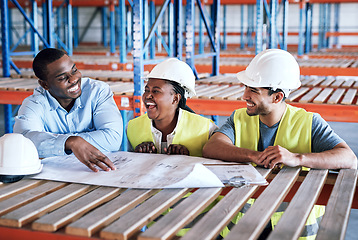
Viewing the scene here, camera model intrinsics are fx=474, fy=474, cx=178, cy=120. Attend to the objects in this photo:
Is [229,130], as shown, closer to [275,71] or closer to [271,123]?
[271,123]

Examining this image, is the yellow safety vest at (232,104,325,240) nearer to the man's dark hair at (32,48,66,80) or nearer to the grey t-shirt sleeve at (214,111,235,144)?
the grey t-shirt sleeve at (214,111,235,144)

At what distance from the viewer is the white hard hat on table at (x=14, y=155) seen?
84.6 inches

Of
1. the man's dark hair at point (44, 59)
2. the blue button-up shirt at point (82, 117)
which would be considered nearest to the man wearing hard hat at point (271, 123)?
the blue button-up shirt at point (82, 117)

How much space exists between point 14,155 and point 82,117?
1.00 meters

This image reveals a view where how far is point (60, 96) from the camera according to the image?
315 centimetres

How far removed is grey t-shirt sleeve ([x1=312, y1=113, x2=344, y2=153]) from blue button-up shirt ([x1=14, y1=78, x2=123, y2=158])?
123 centimetres

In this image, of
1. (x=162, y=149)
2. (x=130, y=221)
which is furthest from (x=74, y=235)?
(x=162, y=149)

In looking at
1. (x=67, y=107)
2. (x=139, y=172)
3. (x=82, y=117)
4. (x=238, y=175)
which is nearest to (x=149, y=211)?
(x=139, y=172)

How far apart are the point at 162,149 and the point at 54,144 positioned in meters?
0.72

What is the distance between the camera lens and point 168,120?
125 inches

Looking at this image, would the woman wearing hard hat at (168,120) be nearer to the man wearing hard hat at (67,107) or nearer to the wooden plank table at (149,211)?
the man wearing hard hat at (67,107)

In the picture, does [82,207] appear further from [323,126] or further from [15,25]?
[15,25]

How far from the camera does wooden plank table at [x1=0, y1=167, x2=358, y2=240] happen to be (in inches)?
62.7

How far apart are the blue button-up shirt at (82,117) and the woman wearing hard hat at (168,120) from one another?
160mm
